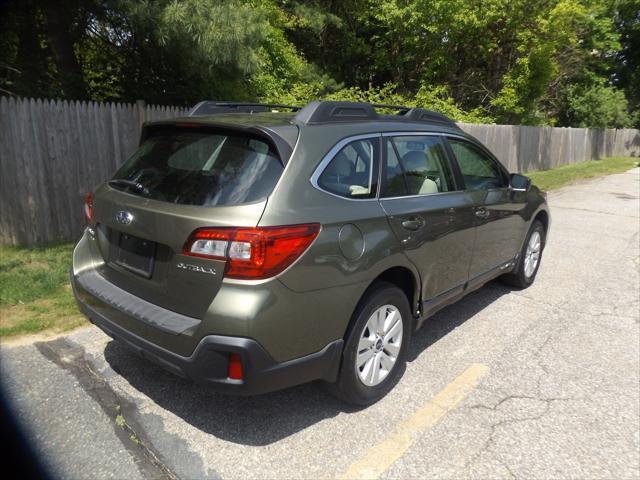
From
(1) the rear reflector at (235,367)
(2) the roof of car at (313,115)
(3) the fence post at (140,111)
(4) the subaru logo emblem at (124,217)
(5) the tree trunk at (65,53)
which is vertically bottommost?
(1) the rear reflector at (235,367)

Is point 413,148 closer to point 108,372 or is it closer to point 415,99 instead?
point 108,372

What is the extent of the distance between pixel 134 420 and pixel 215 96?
7026 millimetres

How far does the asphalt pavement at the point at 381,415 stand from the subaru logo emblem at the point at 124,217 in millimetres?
1138

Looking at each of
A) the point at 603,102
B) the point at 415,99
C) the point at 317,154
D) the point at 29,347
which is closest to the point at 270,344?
the point at 317,154

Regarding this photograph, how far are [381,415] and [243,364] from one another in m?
1.12

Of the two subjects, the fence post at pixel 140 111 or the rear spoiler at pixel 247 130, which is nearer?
the rear spoiler at pixel 247 130

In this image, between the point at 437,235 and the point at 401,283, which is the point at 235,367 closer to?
the point at 401,283

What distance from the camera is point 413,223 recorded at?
3191 millimetres

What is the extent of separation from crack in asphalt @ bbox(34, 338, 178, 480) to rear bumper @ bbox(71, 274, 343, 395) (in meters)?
0.48

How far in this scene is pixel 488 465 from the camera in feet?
8.42

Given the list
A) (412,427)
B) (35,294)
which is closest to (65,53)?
(35,294)

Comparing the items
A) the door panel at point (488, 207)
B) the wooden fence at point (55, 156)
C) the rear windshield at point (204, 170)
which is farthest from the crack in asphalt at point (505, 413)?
the wooden fence at point (55, 156)

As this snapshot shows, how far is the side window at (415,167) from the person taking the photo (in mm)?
3218

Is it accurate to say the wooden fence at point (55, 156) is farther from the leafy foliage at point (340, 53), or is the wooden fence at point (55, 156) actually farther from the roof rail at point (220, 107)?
the roof rail at point (220, 107)
